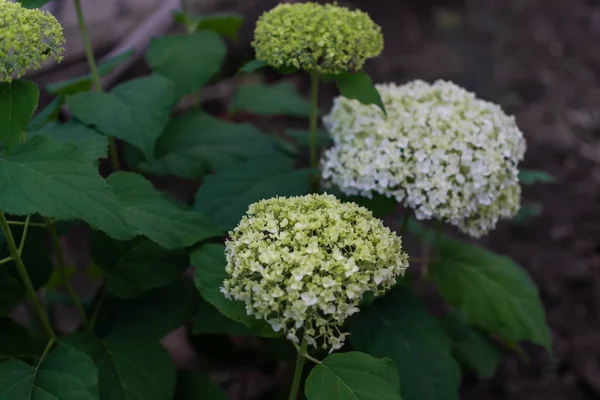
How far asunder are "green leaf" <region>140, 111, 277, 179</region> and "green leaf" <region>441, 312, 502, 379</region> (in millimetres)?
1299

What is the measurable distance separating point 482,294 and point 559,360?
1.12 m

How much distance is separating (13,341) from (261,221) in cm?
112

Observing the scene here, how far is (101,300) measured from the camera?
7.77 feet

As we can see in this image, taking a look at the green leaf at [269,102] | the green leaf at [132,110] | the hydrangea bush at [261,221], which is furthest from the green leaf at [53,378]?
the green leaf at [269,102]

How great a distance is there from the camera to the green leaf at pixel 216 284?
1.68m

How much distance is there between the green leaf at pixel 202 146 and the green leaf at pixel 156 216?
52cm

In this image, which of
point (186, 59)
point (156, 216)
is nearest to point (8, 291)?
point (156, 216)

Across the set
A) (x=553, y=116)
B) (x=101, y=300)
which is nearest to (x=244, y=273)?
(x=101, y=300)

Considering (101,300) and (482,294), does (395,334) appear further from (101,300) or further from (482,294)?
(101,300)

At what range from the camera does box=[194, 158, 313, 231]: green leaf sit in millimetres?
2334

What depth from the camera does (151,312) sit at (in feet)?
7.61

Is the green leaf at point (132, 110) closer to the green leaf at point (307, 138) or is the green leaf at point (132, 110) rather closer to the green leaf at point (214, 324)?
the green leaf at point (214, 324)

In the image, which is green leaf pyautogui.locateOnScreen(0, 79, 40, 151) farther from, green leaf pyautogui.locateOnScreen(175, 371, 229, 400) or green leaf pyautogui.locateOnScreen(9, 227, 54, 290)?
green leaf pyautogui.locateOnScreen(175, 371, 229, 400)

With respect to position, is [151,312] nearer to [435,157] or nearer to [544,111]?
[435,157]
